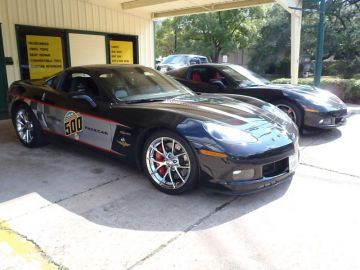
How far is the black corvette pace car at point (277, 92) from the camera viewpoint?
18.6ft

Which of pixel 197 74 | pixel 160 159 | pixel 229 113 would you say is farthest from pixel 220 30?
pixel 160 159

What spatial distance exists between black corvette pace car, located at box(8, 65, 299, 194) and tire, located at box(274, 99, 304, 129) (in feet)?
5.08

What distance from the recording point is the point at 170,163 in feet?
11.3

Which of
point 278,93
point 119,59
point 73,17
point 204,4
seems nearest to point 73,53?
point 73,17

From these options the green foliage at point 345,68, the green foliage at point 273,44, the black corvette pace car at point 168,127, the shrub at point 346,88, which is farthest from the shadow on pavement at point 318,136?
the green foliage at point 273,44

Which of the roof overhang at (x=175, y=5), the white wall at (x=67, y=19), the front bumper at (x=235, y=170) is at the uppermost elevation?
the roof overhang at (x=175, y=5)

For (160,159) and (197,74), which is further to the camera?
(197,74)

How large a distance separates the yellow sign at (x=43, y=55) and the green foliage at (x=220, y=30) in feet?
48.2

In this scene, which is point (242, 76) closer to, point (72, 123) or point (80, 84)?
point (80, 84)

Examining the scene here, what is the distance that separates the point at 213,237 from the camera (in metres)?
2.73

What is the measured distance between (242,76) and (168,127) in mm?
3643

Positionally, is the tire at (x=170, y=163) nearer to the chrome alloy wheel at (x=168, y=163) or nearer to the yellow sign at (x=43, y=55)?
the chrome alloy wheel at (x=168, y=163)

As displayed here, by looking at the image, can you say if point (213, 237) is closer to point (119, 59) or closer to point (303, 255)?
point (303, 255)

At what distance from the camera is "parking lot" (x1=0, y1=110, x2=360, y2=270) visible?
8.04 ft
